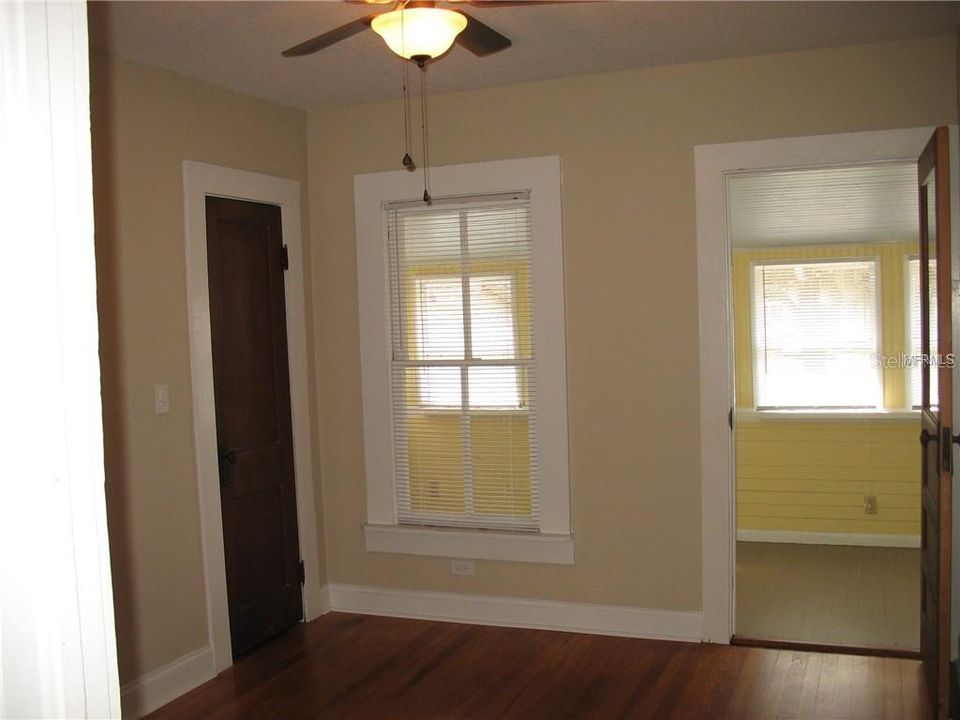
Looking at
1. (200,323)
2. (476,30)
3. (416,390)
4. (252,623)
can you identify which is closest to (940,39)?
(476,30)

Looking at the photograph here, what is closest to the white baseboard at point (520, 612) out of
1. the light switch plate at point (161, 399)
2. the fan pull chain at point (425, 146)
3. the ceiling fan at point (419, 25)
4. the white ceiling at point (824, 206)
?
the light switch plate at point (161, 399)

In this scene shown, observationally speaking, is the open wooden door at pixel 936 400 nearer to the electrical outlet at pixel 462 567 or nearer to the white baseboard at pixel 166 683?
the electrical outlet at pixel 462 567

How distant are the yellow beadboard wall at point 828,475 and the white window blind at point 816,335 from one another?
1.59 ft

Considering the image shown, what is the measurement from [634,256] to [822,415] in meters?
2.80

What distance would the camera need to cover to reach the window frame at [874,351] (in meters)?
6.42

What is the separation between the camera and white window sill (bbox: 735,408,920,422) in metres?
6.02

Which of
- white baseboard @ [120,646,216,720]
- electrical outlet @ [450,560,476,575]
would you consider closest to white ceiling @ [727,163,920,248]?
electrical outlet @ [450,560,476,575]

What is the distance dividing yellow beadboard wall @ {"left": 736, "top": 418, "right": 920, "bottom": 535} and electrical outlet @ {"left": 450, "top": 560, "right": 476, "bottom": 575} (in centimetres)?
262

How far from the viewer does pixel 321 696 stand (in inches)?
142

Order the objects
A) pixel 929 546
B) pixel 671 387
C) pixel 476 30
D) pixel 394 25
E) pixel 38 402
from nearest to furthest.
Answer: pixel 38 402, pixel 394 25, pixel 476 30, pixel 929 546, pixel 671 387

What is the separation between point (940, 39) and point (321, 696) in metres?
3.73

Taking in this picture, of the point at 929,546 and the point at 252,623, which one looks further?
the point at 252,623

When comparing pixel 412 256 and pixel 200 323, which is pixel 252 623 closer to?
pixel 200 323

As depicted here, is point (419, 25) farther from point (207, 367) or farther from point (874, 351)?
point (874, 351)
